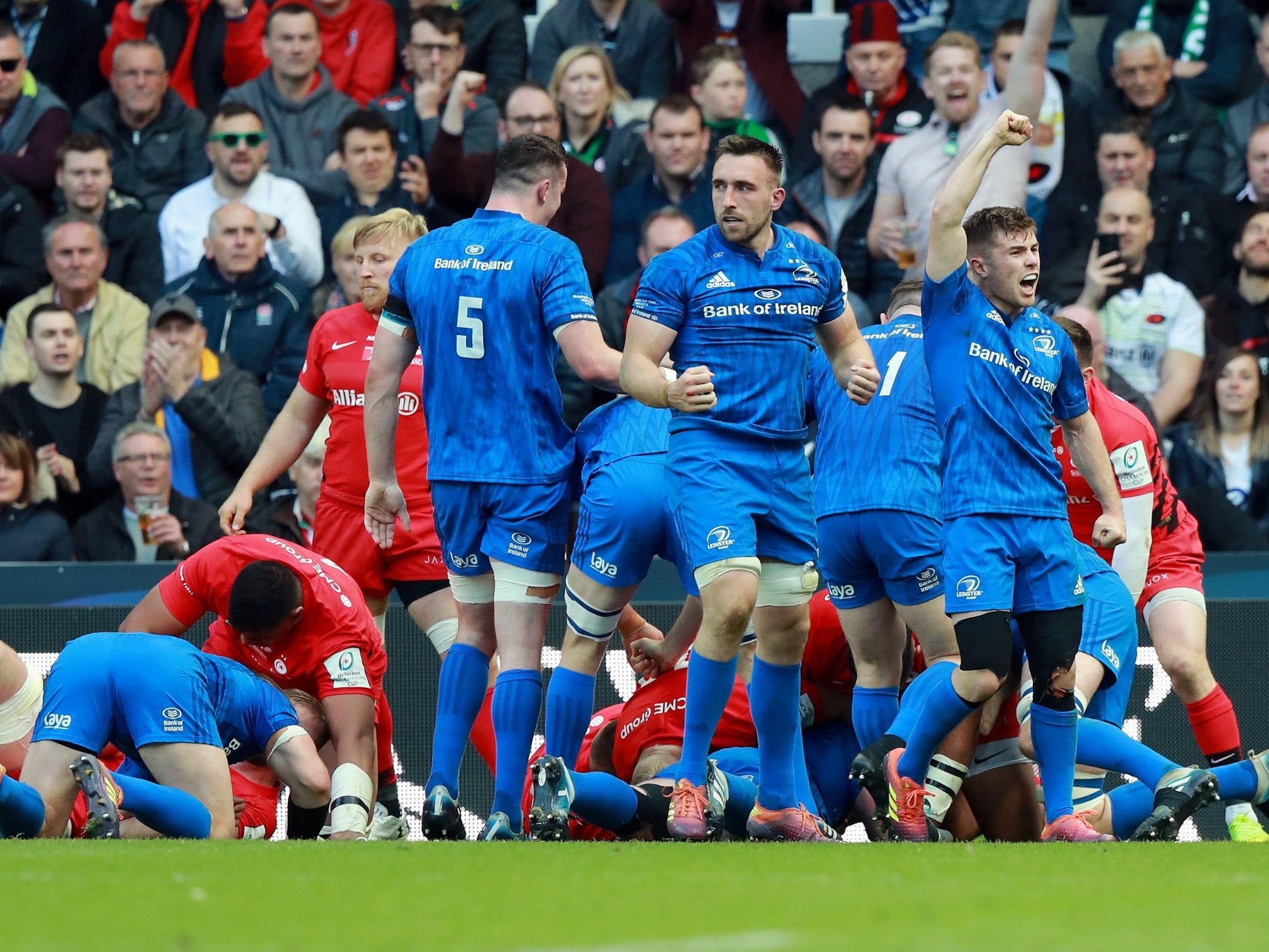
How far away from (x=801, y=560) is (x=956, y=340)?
977 mm

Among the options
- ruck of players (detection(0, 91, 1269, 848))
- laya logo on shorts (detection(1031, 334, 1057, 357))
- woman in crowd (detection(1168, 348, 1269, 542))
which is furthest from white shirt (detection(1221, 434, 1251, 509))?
laya logo on shorts (detection(1031, 334, 1057, 357))

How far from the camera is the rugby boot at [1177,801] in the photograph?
21.6ft

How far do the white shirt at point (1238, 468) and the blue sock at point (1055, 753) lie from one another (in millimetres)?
4248

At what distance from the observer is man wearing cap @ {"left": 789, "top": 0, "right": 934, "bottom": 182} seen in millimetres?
11648

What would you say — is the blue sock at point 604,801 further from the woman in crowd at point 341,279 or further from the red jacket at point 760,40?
the red jacket at point 760,40

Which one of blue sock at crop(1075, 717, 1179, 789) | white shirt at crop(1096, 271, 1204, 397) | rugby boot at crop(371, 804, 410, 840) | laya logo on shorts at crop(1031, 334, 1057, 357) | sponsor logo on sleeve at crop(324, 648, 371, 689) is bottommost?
rugby boot at crop(371, 804, 410, 840)

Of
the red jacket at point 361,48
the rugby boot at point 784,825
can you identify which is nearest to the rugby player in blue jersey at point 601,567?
the rugby boot at point 784,825

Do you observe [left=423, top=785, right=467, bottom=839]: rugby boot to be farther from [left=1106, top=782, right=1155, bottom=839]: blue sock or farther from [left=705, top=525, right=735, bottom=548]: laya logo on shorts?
[left=1106, top=782, right=1155, bottom=839]: blue sock

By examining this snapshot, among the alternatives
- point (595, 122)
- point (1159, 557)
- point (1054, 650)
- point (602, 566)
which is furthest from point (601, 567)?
point (595, 122)

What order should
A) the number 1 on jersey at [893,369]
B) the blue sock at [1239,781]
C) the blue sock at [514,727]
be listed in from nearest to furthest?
the blue sock at [514,727] < the blue sock at [1239,781] < the number 1 on jersey at [893,369]

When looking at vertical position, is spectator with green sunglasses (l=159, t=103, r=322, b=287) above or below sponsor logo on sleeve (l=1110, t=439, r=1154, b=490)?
above

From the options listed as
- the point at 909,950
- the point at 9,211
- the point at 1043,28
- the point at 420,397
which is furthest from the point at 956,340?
the point at 9,211

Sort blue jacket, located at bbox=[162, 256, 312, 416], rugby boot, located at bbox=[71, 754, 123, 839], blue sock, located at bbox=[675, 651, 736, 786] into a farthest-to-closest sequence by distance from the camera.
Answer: blue jacket, located at bbox=[162, 256, 312, 416], blue sock, located at bbox=[675, 651, 736, 786], rugby boot, located at bbox=[71, 754, 123, 839]

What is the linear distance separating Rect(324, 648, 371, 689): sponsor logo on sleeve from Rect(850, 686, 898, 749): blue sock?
201 cm
